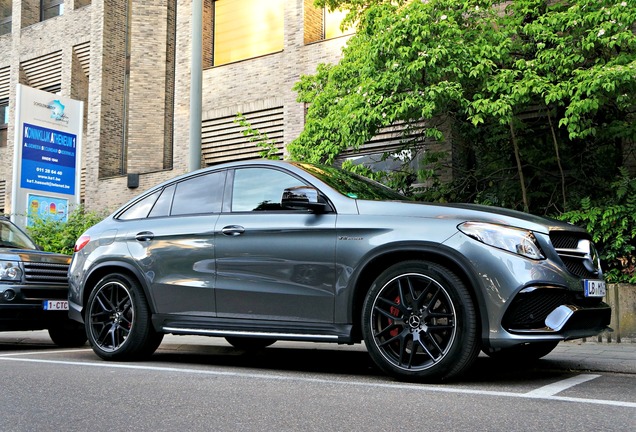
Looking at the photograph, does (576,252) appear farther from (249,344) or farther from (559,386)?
(249,344)

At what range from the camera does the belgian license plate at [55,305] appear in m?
8.98

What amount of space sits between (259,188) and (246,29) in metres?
13.8

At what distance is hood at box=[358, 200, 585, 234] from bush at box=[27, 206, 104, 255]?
1115 cm

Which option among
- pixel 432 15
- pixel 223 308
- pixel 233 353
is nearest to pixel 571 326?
pixel 223 308

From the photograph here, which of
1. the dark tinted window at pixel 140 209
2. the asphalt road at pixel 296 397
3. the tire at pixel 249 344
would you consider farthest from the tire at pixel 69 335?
the dark tinted window at pixel 140 209

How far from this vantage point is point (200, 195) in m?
7.15

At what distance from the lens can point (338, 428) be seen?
418 cm

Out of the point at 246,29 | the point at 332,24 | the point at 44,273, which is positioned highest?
the point at 246,29

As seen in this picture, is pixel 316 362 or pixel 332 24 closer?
pixel 316 362

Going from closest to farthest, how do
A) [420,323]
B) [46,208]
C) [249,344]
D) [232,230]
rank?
[420,323] < [232,230] < [249,344] < [46,208]

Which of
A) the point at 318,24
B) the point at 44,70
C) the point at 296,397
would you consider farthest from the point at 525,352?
the point at 44,70

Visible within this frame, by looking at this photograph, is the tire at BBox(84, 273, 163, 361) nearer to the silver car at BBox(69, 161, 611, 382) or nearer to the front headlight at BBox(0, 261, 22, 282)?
the silver car at BBox(69, 161, 611, 382)

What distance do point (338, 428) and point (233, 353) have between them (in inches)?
172

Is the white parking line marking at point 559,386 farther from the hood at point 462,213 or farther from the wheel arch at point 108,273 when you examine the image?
the wheel arch at point 108,273
